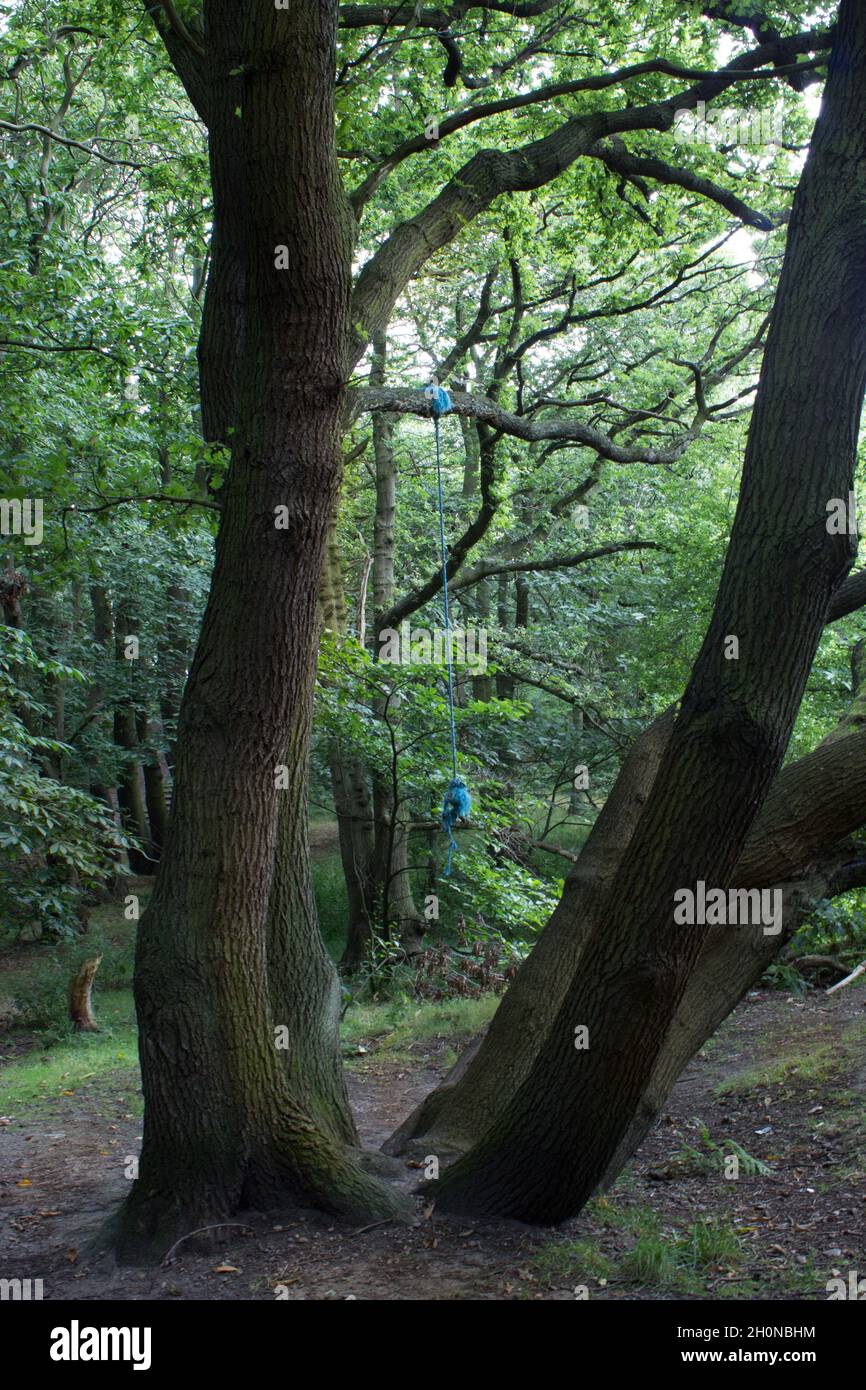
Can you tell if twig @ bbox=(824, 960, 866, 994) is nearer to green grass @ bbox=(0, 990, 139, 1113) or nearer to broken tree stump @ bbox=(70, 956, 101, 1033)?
green grass @ bbox=(0, 990, 139, 1113)

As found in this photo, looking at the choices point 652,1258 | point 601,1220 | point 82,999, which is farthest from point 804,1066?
point 82,999

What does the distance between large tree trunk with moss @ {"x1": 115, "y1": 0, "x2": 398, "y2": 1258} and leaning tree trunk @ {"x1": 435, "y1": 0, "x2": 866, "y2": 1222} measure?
1.60 m

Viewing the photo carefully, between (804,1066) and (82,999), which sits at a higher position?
(804,1066)

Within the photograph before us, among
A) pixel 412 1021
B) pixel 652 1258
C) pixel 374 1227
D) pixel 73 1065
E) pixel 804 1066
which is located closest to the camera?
pixel 652 1258

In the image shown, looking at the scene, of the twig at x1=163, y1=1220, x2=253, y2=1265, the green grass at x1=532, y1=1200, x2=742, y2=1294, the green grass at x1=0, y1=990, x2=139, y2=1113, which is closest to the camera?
the green grass at x1=532, y1=1200, x2=742, y2=1294

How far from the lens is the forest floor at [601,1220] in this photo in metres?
4.02

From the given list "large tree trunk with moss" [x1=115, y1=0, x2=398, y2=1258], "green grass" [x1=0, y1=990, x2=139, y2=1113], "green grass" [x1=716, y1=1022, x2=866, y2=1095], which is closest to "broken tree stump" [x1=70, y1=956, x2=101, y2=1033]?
"green grass" [x1=0, y1=990, x2=139, y2=1113]

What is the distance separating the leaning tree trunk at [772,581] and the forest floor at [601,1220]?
992 mm

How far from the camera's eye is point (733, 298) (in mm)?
16062

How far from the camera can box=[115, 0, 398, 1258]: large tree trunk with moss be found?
443 cm

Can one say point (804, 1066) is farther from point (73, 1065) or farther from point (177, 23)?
point (177, 23)

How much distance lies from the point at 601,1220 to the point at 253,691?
270cm

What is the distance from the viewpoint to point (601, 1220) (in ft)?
15.3

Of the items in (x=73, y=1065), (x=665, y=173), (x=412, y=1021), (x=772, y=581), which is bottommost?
(x=73, y=1065)
